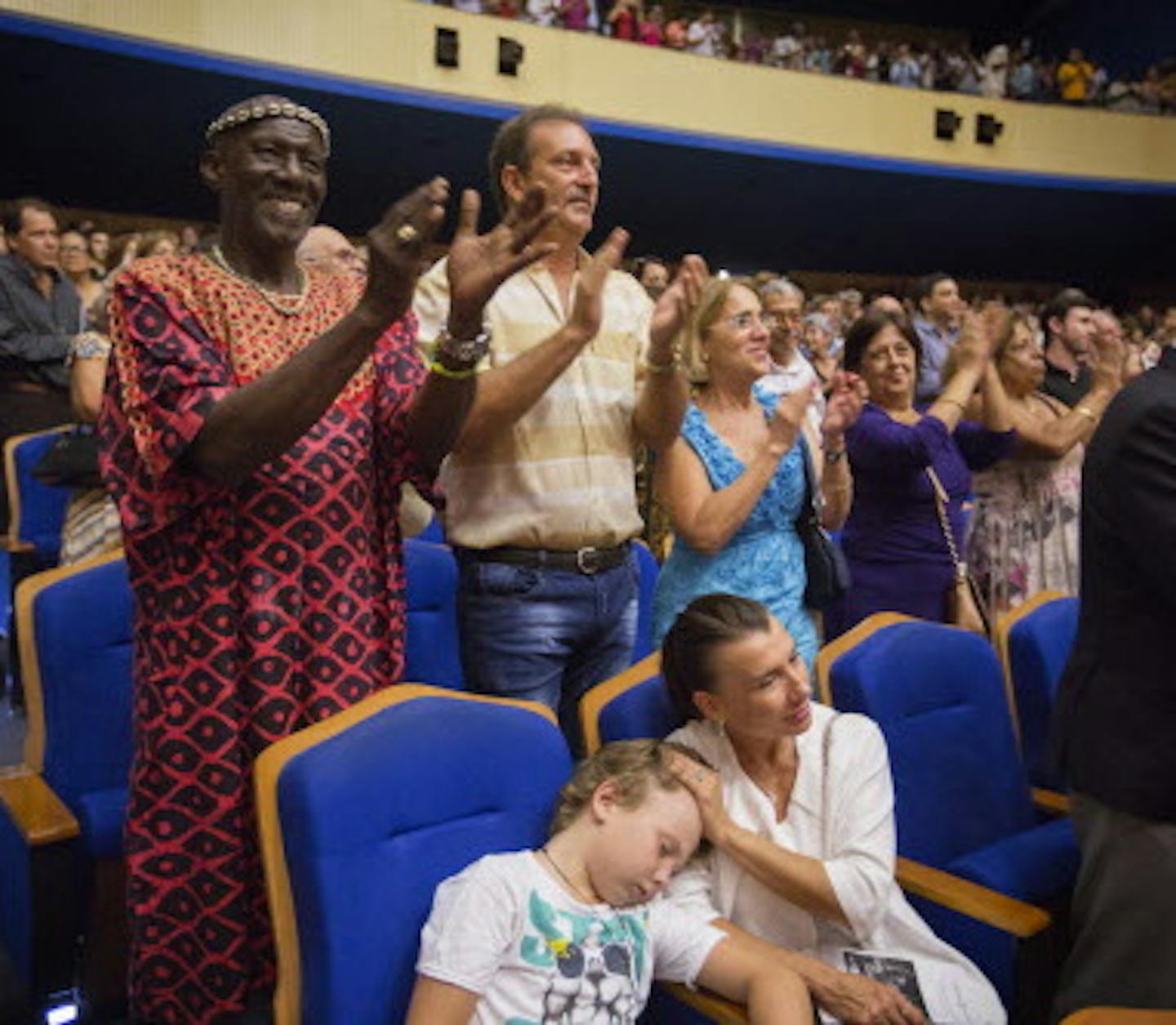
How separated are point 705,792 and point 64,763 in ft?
3.36

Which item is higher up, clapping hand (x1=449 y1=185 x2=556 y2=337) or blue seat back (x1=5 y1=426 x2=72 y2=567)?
clapping hand (x1=449 y1=185 x2=556 y2=337)

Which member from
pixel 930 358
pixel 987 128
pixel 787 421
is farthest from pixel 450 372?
pixel 987 128

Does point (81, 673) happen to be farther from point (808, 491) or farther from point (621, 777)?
point (808, 491)

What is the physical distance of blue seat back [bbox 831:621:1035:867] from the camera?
172 centimetres

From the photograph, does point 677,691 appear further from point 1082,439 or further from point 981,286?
point 981,286

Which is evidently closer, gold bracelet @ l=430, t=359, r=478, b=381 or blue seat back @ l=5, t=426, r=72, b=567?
gold bracelet @ l=430, t=359, r=478, b=381

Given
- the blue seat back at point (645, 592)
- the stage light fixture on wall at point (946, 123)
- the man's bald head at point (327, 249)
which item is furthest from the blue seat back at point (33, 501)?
the stage light fixture on wall at point (946, 123)

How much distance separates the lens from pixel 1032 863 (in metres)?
1.66

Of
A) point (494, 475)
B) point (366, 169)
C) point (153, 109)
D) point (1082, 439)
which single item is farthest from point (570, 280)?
point (366, 169)

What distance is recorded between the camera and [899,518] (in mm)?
2453

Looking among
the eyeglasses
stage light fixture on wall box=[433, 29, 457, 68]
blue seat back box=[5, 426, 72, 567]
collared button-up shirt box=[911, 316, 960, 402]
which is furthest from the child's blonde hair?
stage light fixture on wall box=[433, 29, 457, 68]

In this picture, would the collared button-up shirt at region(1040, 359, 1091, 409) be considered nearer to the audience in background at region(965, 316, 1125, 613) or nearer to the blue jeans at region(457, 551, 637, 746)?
the audience in background at region(965, 316, 1125, 613)

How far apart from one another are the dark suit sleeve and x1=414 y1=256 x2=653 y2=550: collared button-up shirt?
0.70 m

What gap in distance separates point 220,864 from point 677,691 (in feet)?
2.00
